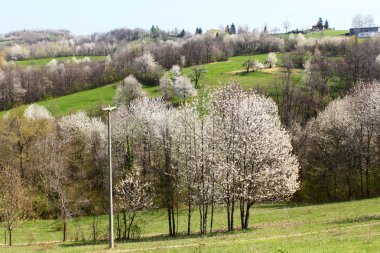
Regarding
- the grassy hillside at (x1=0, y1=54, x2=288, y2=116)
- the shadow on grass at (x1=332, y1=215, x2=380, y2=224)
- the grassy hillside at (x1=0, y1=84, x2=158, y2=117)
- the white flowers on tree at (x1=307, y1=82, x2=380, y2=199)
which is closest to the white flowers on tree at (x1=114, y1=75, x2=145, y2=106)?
the grassy hillside at (x1=0, y1=84, x2=158, y2=117)

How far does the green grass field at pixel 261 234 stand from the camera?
22047 mm

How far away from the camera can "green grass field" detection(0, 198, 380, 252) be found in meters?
22.0

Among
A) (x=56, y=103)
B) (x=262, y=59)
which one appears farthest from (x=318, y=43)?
(x=56, y=103)

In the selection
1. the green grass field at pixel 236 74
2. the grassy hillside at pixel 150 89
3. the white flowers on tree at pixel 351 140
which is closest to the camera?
the white flowers on tree at pixel 351 140

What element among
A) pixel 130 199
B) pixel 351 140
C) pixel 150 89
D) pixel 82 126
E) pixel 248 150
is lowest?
pixel 130 199

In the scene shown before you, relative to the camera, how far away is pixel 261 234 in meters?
30.9

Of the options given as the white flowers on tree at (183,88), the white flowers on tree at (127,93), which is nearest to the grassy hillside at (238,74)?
the white flowers on tree at (183,88)

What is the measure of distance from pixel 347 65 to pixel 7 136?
85.2 meters

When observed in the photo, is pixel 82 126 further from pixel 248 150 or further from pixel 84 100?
pixel 248 150

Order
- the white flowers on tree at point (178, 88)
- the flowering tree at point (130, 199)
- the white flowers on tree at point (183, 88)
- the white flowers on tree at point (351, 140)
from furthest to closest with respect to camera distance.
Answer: the white flowers on tree at point (178, 88)
the white flowers on tree at point (183, 88)
the white flowers on tree at point (351, 140)
the flowering tree at point (130, 199)

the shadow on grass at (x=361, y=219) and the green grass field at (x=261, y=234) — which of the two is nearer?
the green grass field at (x=261, y=234)

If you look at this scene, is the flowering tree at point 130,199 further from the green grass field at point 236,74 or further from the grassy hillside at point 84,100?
the green grass field at point 236,74

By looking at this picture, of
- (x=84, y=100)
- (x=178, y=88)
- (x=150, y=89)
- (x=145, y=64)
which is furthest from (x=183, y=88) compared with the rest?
(x=145, y=64)

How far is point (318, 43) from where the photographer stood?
164 meters
